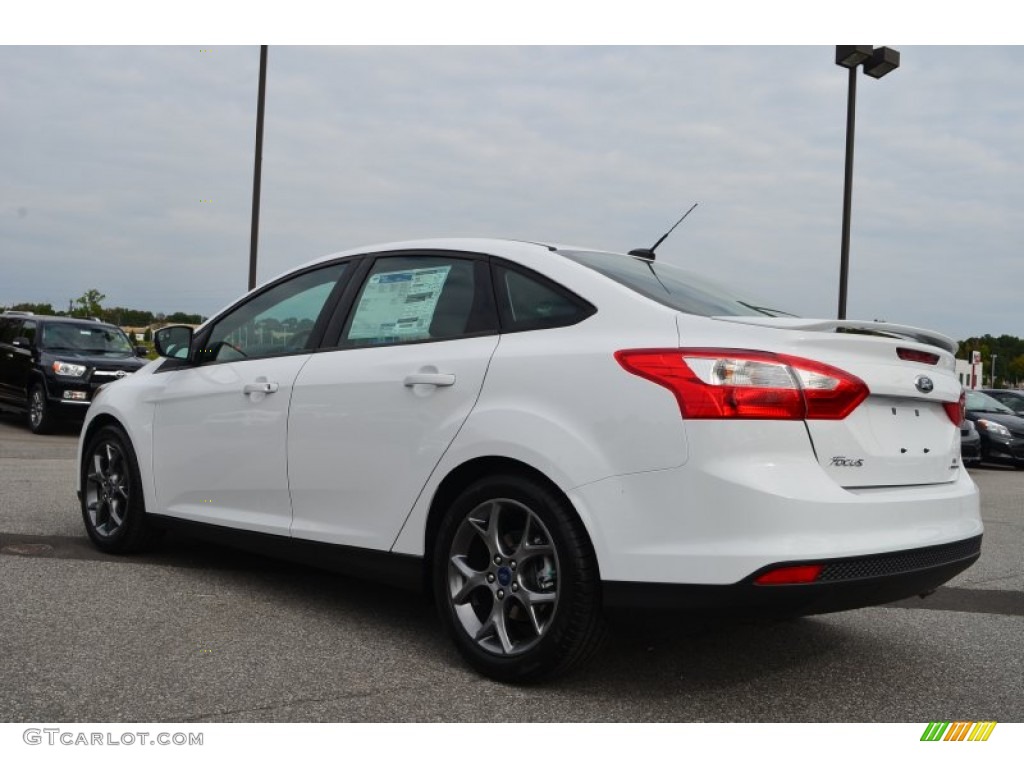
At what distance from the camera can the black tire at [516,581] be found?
339 cm

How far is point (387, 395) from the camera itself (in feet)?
13.5

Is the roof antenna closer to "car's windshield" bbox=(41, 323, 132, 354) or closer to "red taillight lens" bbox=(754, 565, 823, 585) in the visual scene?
"red taillight lens" bbox=(754, 565, 823, 585)

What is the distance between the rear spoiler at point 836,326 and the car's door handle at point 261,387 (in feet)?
6.84

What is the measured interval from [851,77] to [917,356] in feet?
44.5

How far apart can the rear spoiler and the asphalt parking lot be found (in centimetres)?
101

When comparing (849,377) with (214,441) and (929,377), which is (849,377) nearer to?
(929,377)

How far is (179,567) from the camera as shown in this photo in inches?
217

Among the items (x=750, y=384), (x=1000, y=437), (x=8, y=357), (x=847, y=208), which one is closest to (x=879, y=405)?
(x=750, y=384)

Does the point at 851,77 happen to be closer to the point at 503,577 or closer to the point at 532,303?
the point at 532,303

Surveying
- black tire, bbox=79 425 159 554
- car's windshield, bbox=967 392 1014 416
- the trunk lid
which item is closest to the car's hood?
black tire, bbox=79 425 159 554

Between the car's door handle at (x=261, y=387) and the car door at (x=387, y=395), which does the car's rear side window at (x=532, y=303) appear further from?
the car's door handle at (x=261, y=387)

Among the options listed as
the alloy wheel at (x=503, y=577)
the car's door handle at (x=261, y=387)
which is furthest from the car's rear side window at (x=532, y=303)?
the car's door handle at (x=261, y=387)

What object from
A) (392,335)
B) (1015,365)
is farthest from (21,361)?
(1015,365)

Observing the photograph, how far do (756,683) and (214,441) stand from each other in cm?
272
